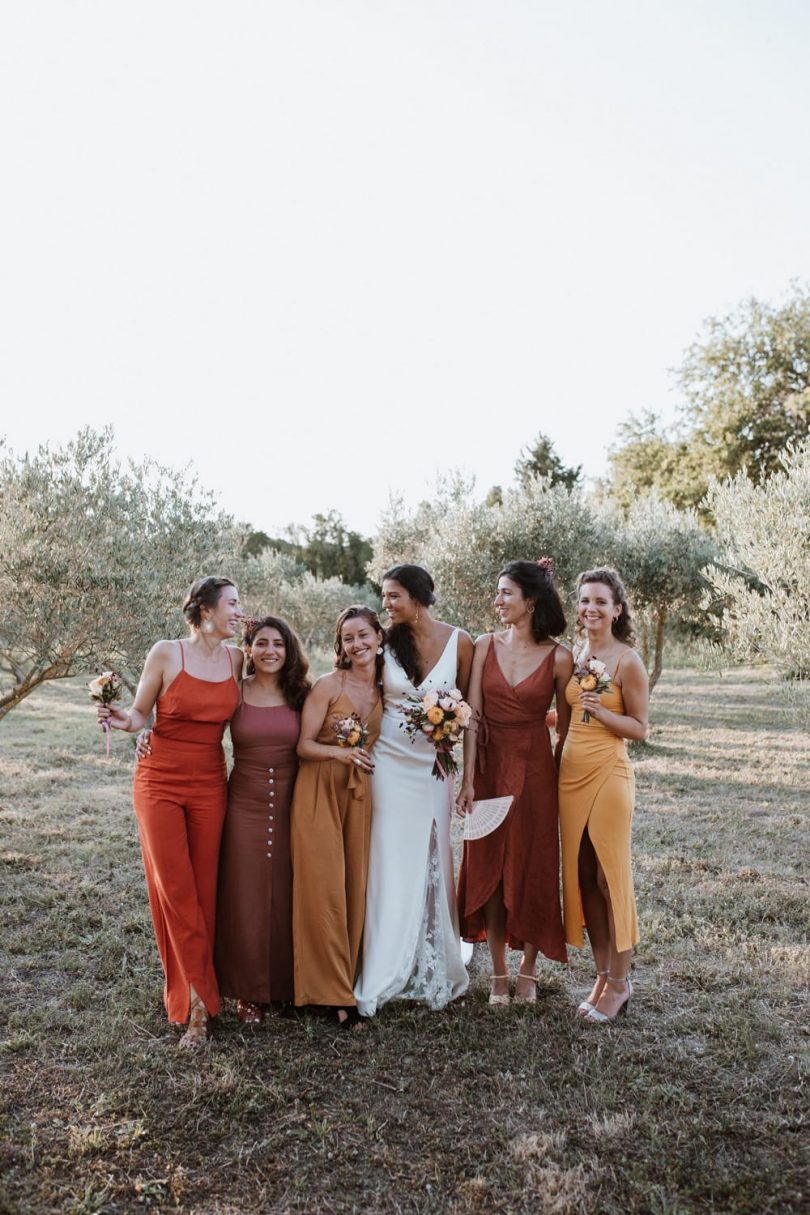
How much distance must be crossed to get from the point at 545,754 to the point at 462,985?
1626 millimetres

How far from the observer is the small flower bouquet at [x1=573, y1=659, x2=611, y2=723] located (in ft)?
16.2

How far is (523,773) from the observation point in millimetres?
5375

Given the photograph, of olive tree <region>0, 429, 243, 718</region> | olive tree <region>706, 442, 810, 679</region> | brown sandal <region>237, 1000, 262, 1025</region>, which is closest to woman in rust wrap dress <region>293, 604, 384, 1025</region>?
brown sandal <region>237, 1000, 262, 1025</region>

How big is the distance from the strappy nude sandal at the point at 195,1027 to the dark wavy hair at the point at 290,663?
182cm

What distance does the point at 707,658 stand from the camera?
13.8m

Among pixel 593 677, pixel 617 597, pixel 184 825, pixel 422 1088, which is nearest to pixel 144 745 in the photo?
pixel 184 825

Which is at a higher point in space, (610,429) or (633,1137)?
(610,429)

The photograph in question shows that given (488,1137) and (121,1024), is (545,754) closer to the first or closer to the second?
(488,1137)

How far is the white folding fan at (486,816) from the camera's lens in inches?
211

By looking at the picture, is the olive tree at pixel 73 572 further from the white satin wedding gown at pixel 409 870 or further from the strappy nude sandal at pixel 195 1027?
the strappy nude sandal at pixel 195 1027

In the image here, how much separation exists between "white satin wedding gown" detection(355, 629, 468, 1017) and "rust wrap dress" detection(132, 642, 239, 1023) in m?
0.99

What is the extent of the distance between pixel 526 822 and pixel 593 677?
111 cm

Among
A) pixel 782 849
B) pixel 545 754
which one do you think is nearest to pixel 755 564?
pixel 782 849

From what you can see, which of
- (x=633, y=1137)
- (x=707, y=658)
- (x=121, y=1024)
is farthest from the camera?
(x=707, y=658)
